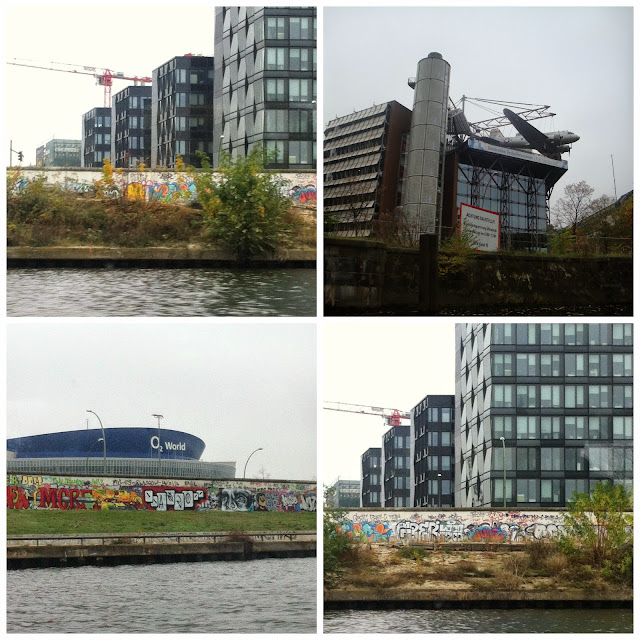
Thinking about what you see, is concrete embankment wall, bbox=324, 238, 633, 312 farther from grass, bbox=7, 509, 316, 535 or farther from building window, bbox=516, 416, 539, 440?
grass, bbox=7, 509, 316, 535

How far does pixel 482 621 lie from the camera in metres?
8.81

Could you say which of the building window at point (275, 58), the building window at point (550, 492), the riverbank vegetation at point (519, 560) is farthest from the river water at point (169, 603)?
the building window at point (275, 58)

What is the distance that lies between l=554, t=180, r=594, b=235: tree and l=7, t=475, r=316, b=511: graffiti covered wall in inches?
146

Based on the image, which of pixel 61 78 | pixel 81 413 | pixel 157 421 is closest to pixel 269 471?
pixel 157 421

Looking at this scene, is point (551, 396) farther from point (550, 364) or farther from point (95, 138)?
point (95, 138)

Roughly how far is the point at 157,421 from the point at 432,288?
2785 millimetres

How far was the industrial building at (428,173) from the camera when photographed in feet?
29.4

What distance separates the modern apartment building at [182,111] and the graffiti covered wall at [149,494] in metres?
3.11

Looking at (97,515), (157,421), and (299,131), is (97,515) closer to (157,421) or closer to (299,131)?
(157,421)

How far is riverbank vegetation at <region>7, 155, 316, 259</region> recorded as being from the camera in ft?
29.4

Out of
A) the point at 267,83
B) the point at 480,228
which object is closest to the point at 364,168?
the point at 267,83

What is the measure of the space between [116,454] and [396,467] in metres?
2.76

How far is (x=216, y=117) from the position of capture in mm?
9352

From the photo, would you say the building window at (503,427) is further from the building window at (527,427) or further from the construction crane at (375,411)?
the construction crane at (375,411)
